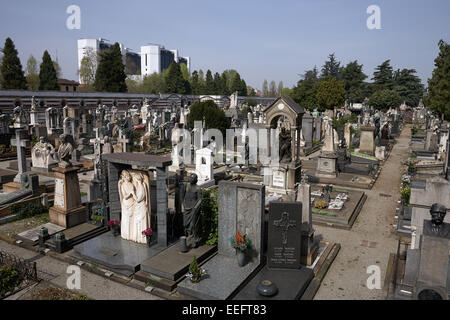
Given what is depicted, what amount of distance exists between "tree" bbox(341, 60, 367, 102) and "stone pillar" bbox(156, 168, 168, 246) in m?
78.6

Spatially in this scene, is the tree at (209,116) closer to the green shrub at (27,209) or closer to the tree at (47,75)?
the green shrub at (27,209)

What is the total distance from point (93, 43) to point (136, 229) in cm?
13192

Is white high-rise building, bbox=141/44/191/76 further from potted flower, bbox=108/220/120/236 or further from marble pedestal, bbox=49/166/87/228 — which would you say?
potted flower, bbox=108/220/120/236

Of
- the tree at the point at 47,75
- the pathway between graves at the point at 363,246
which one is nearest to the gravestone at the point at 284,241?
the pathway between graves at the point at 363,246

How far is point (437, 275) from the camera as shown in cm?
700

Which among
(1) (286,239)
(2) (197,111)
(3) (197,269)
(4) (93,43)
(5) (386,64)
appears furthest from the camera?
(4) (93,43)

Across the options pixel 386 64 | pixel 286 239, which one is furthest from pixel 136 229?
pixel 386 64

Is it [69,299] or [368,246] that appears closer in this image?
[69,299]

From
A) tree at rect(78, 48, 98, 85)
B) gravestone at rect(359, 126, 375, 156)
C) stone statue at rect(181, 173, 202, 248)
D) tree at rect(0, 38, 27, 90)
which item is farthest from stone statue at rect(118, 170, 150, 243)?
tree at rect(78, 48, 98, 85)

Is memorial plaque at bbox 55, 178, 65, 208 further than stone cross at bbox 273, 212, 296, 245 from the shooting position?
Yes

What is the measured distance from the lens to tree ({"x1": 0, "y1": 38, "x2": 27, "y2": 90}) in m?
50.6

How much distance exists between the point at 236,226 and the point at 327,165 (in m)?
12.1

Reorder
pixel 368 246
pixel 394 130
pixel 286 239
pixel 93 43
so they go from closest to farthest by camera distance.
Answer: pixel 286 239, pixel 368 246, pixel 394 130, pixel 93 43
